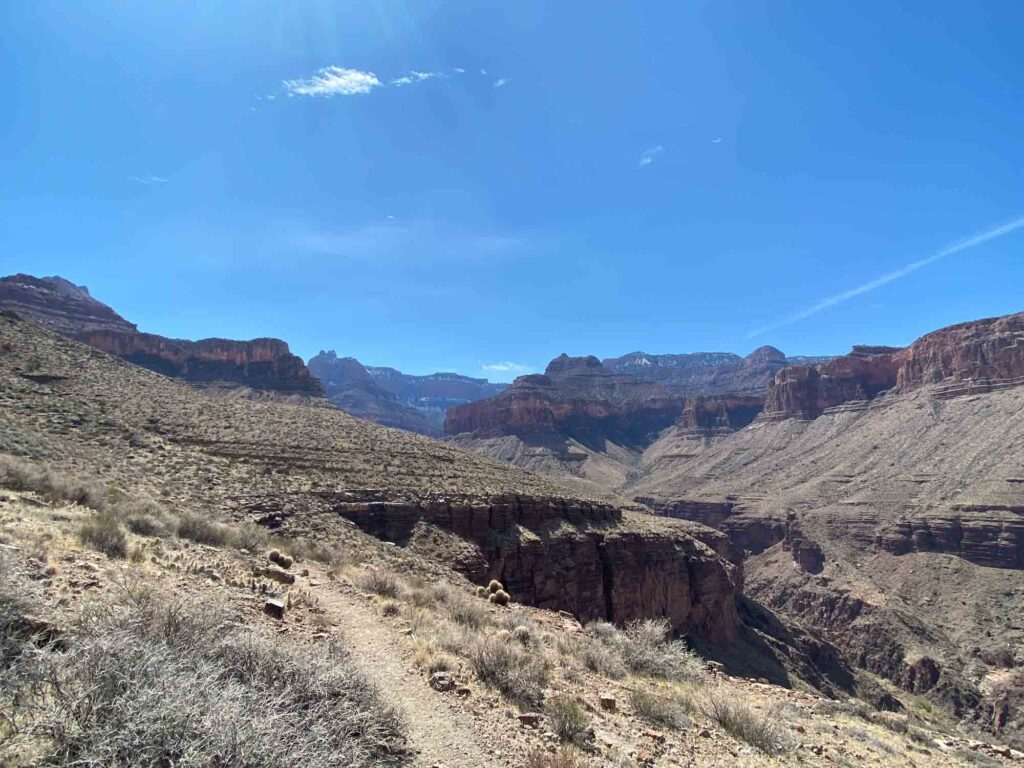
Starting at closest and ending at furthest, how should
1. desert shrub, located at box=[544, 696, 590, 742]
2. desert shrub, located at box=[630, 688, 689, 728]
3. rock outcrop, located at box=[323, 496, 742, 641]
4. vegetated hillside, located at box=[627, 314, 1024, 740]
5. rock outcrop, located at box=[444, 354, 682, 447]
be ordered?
desert shrub, located at box=[544, 696, 590, 742] → desert shrub, located at box=[630, 688, 689, 728] → rock outcrop, located at box=[323, 496, 742, 641] → vegetated hillside, located at box=[627, 314, 1024, 740] → rock outcrop, located at box=[444, 354, 682, 447]

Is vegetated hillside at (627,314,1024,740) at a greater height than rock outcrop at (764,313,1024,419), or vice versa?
rock outcrop at (764,313,1024,419)

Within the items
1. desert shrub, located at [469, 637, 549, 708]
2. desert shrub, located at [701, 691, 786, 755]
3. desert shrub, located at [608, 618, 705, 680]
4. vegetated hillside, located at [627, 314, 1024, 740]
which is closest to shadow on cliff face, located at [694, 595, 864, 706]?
vegetated hillside, located at [627, 314, 1024, 740]

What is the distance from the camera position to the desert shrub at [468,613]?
1115 cm

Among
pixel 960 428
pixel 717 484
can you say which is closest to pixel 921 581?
pixel 960 428

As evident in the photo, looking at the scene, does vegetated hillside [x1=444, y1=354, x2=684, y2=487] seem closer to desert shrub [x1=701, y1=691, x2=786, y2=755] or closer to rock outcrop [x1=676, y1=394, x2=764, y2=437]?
rock outcrop [x1=676, y1=394, x2=764, y2=437]

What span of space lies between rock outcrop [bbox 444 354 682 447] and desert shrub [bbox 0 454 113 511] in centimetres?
14735

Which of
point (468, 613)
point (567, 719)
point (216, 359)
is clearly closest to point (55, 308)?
point (216, 359)

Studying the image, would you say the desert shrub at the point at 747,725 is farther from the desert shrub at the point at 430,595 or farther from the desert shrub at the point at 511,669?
the desert shrub at the point at 430,595

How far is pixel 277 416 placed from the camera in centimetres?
3756

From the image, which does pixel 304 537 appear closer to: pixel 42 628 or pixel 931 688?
pixel 42 628

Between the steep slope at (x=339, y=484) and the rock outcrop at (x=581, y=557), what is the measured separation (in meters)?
0.09

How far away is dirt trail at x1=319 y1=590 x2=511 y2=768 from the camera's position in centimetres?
575

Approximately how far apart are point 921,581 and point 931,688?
61.8 ft

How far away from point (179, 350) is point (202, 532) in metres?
108
